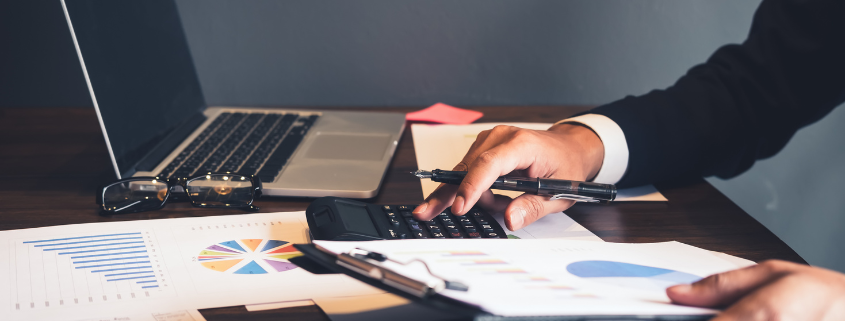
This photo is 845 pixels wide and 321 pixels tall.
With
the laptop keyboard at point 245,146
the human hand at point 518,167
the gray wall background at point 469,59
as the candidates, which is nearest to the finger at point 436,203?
the human hand at point 518,167

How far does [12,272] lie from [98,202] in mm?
138

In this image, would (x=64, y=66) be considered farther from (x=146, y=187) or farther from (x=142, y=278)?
(x=142, y=278)

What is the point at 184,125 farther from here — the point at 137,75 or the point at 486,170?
the point at 486,170

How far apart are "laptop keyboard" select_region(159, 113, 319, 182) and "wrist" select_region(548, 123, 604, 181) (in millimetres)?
361

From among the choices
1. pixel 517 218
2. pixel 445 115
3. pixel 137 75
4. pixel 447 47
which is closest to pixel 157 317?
pixel 517 218

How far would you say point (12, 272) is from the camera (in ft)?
1.44

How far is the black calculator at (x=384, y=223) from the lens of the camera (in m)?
0.46

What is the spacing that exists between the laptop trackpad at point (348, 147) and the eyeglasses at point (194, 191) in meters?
0.13

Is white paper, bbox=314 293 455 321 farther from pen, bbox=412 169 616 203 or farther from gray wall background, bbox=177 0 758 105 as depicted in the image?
gray wall background, bbox=177 0 758 105

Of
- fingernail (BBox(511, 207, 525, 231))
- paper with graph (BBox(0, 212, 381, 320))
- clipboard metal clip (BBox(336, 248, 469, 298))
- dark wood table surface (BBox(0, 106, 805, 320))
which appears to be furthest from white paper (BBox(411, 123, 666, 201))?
clipboard metal clip (BBox(336, 248, 469, 298))

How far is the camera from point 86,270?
0.45 m

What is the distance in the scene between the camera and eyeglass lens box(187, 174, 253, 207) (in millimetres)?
584

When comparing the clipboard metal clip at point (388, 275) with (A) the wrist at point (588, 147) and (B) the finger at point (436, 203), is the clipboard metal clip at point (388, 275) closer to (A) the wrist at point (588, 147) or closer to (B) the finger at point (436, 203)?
(B) the finger at point (436, 203)

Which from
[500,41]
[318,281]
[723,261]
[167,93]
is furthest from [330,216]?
[500,41]
